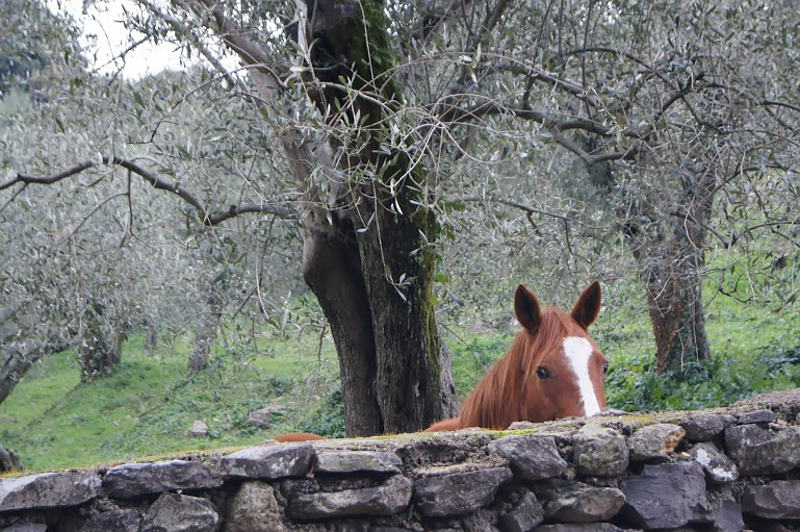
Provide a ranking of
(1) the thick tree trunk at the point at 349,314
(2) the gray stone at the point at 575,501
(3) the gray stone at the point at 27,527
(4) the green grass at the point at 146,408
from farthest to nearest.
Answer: (4) the green grass at the point at 146,408, (1) the thick tree trunk at the point at 349,314, (2) the gray stone at the point at 575,501, (3) the gray stone at the point at 27,527

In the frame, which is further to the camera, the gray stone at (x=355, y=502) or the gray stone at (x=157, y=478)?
the gray stone at (x=355, y=502)

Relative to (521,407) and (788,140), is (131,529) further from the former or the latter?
(788,140)

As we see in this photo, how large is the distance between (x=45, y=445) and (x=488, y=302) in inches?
501

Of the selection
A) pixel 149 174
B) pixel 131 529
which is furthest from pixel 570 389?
pixel 149 174

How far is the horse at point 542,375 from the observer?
18.2ft

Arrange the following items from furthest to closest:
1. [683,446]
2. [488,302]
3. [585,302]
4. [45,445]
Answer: [45,445] → [488,302] → [585,302] → [683,446]

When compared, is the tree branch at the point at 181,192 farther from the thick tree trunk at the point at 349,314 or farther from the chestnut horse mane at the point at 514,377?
the chestnut horse mane at the point at 514,377

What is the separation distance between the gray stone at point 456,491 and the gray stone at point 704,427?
117cm

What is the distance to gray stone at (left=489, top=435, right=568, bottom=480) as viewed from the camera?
3.79 metres

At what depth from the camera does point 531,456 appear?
3811 millimetres

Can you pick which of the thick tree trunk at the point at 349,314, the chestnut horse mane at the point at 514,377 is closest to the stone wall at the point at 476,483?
the chestnut horse mane at the point at 514,377

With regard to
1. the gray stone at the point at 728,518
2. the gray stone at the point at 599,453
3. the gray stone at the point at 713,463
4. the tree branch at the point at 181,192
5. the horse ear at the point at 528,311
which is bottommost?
the gray stone at the point at 728,518

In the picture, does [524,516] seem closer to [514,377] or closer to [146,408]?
[514,377]

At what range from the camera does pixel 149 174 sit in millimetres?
7637
